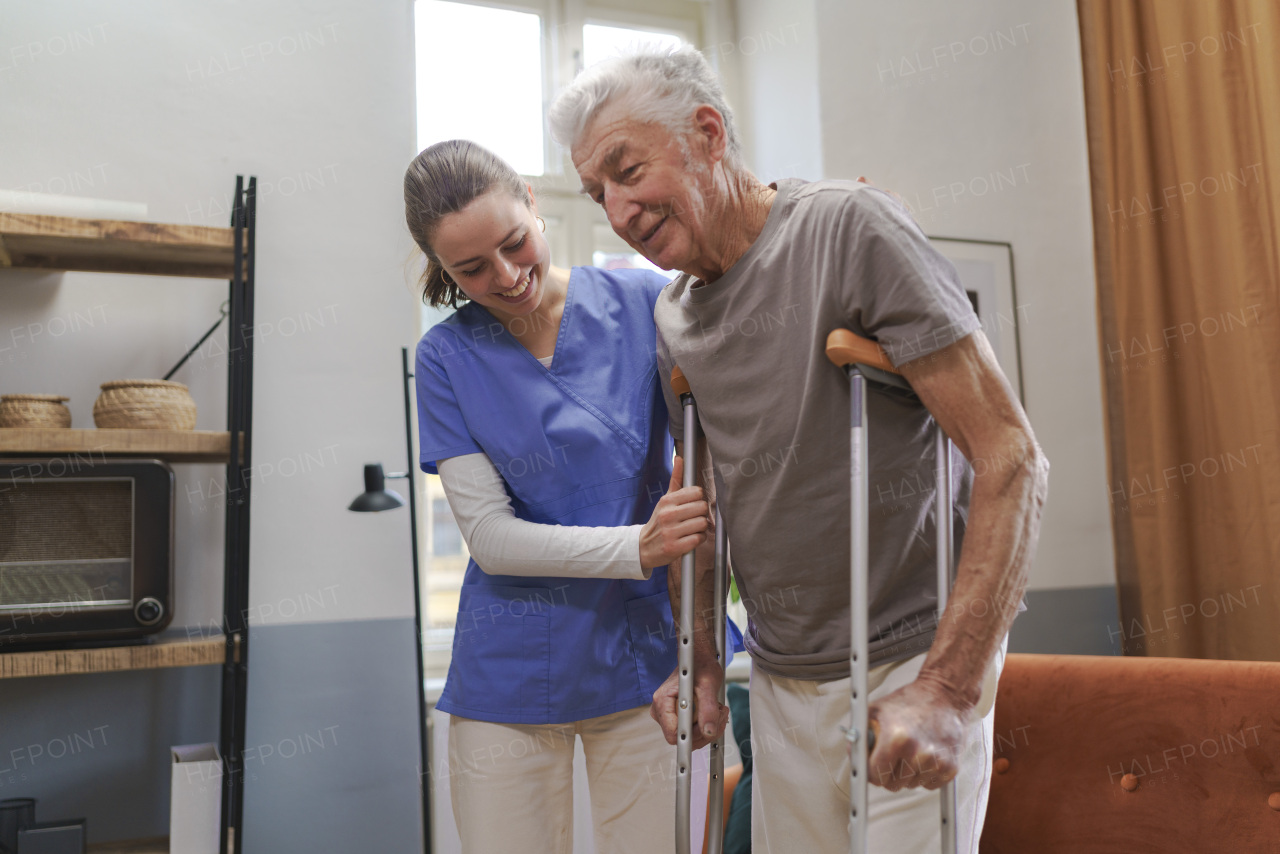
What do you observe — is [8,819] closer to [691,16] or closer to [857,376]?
[857,376]

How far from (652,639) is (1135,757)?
3.48 ft

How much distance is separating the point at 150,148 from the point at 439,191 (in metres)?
1.48

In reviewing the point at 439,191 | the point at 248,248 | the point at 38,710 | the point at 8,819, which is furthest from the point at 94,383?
the point at 439,191

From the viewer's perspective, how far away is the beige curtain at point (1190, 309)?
236 cm

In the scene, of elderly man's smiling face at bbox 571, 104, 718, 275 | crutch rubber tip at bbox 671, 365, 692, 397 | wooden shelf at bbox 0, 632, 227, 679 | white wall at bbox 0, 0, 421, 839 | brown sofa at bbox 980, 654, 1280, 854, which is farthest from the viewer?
white wall at bbox 0, 0, 421, 839

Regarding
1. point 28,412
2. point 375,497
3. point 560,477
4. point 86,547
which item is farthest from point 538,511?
point 28,412

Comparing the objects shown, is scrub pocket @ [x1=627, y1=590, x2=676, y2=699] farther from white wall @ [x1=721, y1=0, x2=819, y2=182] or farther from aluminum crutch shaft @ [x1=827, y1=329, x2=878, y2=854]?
white wall @ [x1=721, y1=0, x2=819, y2=182]

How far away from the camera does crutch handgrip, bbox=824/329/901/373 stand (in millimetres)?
910

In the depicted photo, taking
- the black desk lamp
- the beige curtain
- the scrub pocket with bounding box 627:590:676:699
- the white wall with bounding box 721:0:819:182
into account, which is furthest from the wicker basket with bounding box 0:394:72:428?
the beige curtain

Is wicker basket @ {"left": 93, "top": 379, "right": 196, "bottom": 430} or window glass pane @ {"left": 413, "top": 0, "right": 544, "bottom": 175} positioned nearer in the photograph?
wicker basket @ {"left": 93, "top": 379, "right": 196, "bottom": 430}

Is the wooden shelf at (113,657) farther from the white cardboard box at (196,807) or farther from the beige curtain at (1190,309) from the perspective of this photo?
the beige curtain at (1190,309)

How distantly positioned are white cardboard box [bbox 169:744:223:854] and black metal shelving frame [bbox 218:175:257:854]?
0.03 m

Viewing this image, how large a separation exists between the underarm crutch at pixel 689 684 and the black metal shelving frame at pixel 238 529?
1054 mm

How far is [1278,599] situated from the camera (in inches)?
90.9
